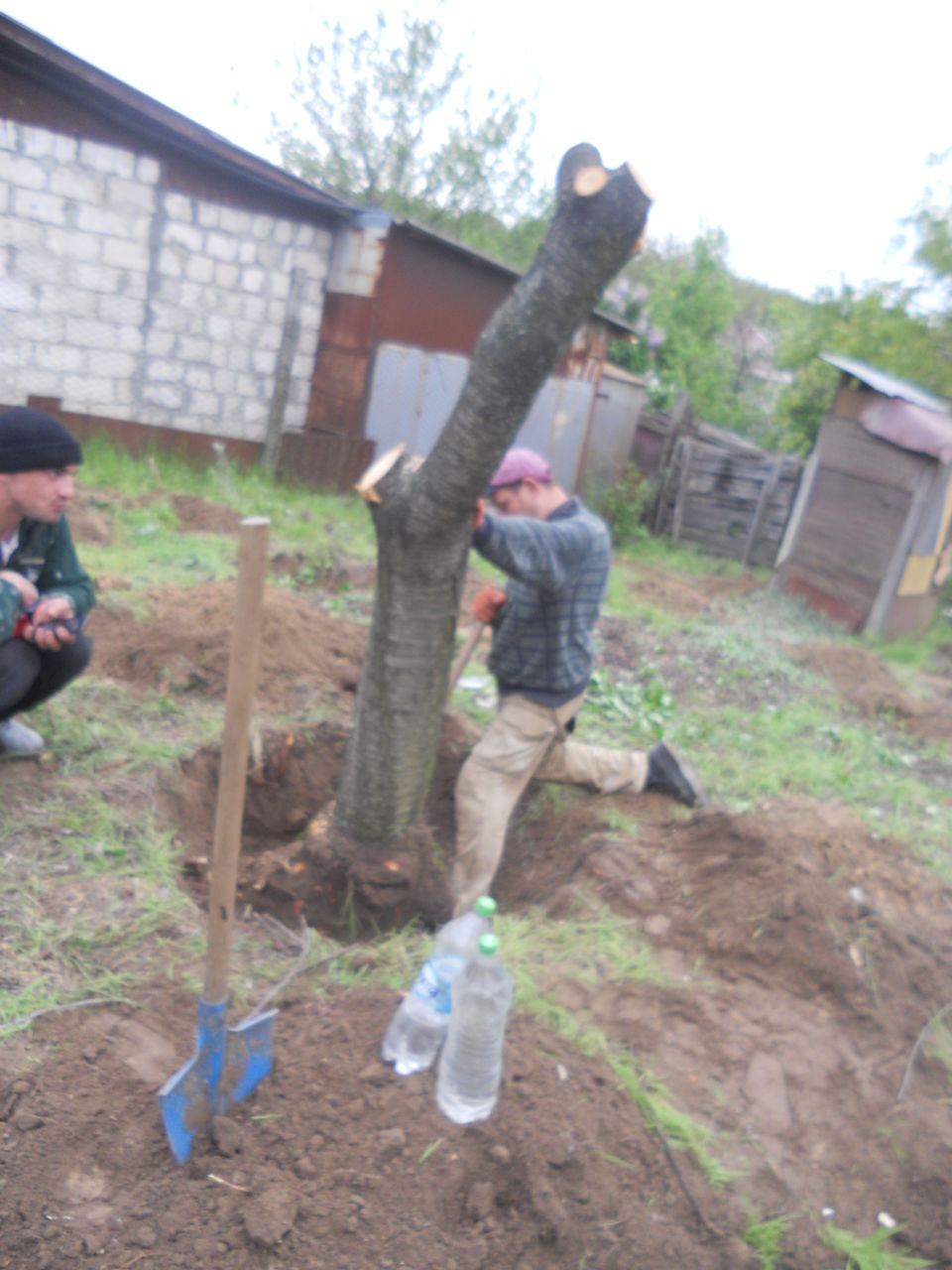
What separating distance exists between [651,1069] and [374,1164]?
91 centimetres

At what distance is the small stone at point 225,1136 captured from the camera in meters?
1.91

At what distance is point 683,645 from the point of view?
7.41m

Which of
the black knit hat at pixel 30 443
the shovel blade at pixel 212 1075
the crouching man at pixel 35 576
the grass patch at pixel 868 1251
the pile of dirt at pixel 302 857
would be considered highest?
the black knit hat at pixel 30 443

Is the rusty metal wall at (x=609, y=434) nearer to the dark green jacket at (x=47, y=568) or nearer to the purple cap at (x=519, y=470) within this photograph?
the purple cap at (x=519, y=470)

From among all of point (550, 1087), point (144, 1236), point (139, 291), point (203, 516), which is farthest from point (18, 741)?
point (139, 291)

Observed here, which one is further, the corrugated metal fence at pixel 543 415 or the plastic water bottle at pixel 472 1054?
the corrugated metal fence at pixel 543 415

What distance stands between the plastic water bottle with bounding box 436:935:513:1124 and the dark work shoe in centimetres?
221

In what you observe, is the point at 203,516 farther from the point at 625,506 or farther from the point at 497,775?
the point at 625,506

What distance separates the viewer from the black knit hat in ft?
9.39

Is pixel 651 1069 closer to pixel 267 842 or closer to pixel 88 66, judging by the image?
pixel 267 842

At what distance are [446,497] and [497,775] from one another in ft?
5.13

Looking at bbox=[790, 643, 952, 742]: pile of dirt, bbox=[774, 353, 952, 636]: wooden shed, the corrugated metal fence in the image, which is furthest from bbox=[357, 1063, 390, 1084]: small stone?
bbox=[774, 353, 952, 636]: wooden shed

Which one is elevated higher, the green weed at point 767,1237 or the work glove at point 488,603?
the work glove at point 488,603

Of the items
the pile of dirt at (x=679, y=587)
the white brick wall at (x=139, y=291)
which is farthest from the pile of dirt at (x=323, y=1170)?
the white brick wall at (x=139, y=291)
